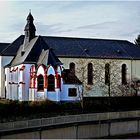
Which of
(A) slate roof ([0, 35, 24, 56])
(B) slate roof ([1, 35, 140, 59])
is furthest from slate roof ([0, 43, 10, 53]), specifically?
(B) slate roof ([1, 35, 140, 59])

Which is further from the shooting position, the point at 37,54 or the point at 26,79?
the point at 37,54

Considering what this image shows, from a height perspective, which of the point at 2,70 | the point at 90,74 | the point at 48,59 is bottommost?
the point at 90,74

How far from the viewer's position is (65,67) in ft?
208

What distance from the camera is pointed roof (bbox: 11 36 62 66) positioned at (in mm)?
51812

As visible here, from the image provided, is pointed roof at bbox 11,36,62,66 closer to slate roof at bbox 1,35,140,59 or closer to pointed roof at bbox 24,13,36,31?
pointed roof at bbox 24,13,36,31

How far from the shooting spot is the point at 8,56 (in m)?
64.1

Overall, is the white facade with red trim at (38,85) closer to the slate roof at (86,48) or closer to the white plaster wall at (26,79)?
the white plaster wall at (26,79)

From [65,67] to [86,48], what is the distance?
6059 mm

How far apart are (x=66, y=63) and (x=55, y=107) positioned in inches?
789

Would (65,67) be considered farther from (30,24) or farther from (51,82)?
(51,82)

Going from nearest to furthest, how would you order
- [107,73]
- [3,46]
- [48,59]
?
[48,59], [107,73], [3,46]

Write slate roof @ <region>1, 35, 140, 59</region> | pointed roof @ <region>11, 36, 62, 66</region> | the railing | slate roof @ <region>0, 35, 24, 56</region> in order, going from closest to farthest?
the railing < pointed roof @ <region>11, 36, 62, 66</region> < slate roof @ <region>0, 35, 24, 56</region> < slate roof @ <region>1, 35, 140, 59</region>

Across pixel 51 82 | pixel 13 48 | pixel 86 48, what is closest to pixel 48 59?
pixel 51 82

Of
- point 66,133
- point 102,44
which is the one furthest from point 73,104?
point 102,44
